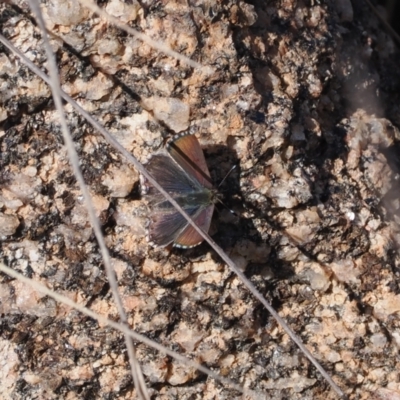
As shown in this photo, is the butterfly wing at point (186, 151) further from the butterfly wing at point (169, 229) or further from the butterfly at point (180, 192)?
the butterfly wing at point (169, 229)

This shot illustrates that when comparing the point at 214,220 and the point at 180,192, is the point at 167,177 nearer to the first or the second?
the point at 180,192

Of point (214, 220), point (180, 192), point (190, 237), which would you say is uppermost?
point (180, 192)

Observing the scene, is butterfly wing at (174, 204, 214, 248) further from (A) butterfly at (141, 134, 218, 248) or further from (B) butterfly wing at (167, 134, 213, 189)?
(B) butterfly wing at (167, 134, 213, 189)

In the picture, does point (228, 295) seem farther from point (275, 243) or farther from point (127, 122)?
point (127, 122)

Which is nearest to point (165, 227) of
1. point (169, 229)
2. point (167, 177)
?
point (169, 229)

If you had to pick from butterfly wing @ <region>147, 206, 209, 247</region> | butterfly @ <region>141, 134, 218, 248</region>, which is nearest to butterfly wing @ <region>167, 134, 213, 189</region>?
butterfly @ <region>141, 134, 218, 248</region>

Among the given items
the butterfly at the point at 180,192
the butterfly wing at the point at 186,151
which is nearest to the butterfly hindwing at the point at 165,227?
the butterfly at the point at 180,192

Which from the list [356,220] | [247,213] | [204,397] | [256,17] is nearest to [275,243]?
[247,213]
